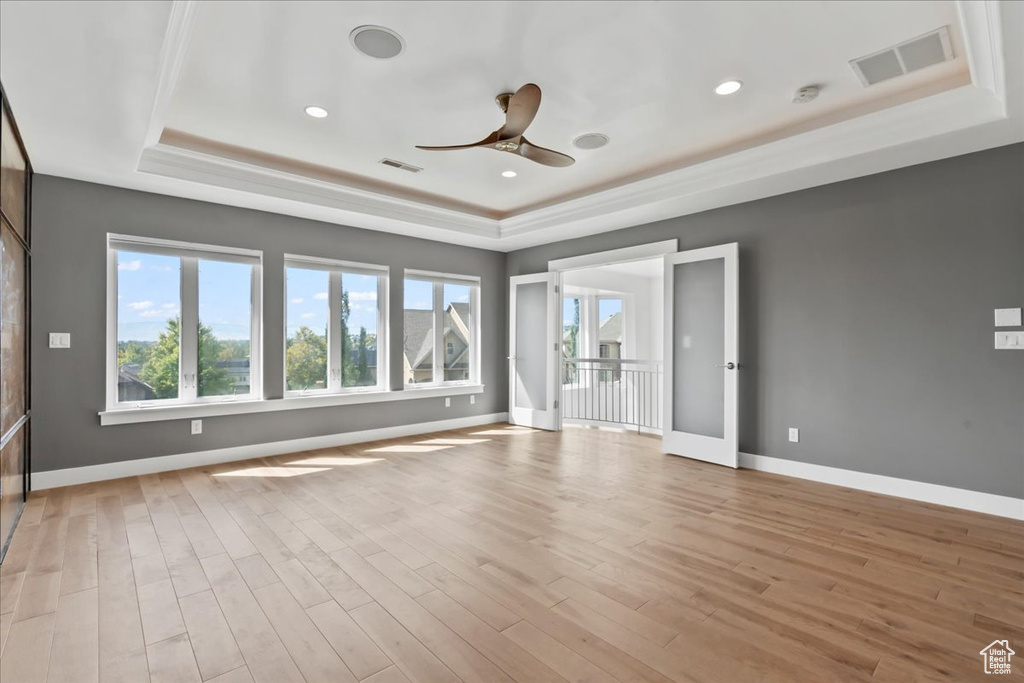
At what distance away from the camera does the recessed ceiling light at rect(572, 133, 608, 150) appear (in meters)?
4.02

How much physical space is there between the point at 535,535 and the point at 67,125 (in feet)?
13.3

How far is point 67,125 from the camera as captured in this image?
124 inches

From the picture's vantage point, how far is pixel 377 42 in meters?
2.73

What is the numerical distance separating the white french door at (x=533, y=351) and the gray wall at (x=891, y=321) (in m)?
2.56

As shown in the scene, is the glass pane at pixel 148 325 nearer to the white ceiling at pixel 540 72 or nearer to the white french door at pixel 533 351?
the white ceiling at pixel 540 72

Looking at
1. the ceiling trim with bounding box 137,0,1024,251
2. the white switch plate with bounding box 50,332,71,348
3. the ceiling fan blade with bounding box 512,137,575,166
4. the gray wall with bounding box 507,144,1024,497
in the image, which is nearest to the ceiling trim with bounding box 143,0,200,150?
the ceiling trim with bounding box 137,0,1024,251

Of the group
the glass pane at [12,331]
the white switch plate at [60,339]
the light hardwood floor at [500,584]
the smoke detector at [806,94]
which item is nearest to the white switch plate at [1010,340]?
the light hardwood floor at [500,584]

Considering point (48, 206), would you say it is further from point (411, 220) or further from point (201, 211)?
point (411, 220)

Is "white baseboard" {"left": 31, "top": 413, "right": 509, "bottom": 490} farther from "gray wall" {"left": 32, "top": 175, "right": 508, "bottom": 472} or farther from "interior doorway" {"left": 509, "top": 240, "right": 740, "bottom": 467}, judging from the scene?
→ "interior doorway" {"left": 509, "top": 240, "right": 740, "bottom": 467}

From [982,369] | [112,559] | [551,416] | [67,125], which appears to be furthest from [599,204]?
[112,559]

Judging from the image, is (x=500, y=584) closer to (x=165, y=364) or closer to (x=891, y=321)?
(x=891, y=321)

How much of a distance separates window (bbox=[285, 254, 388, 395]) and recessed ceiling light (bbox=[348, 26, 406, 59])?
3.12 metres

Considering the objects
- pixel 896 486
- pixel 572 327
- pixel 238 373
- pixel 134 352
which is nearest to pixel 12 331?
pixel 134 352

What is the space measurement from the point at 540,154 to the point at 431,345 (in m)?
3.71
